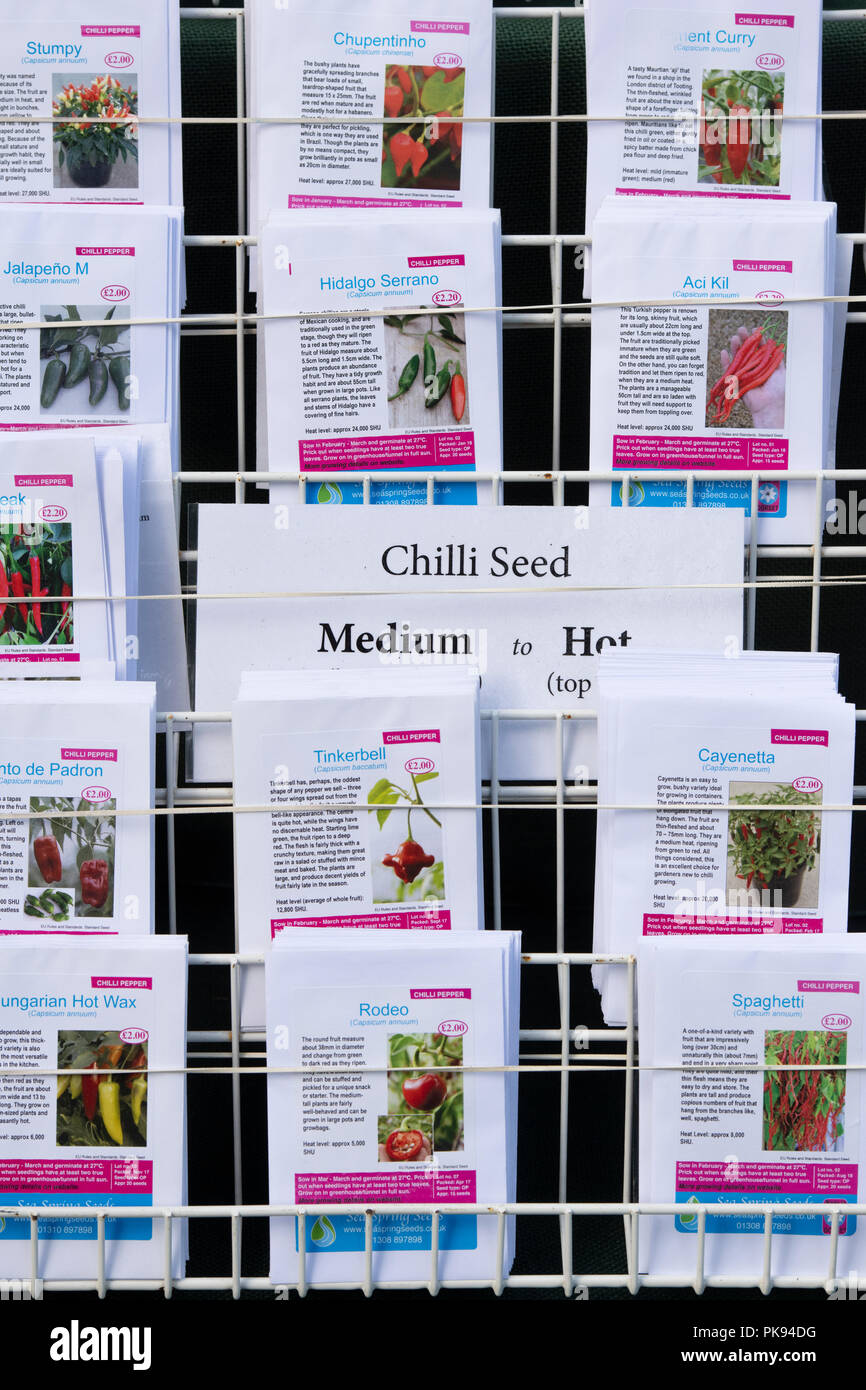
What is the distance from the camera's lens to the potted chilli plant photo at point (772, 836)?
953 mm

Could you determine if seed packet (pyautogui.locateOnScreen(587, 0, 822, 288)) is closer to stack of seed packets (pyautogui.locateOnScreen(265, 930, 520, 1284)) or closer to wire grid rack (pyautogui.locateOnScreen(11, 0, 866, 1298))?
wire grid rack (pyautogui.locateOnScreen(11, 0, 866, 1298))

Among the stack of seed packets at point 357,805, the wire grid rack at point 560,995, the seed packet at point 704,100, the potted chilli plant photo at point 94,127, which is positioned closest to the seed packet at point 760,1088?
the wire grid rack at point 560,995

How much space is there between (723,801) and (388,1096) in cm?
31

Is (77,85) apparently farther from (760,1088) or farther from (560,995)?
(760,1088)

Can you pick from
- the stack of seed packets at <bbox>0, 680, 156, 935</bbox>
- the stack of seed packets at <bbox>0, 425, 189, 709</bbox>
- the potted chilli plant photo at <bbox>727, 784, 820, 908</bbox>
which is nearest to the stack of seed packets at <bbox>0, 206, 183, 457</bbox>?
the stack of seed packets at <bbox>0, 425, 189, 709</bbox>

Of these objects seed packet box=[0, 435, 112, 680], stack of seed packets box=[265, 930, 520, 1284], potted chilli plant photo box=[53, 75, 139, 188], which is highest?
potted chilli plant photo box=[53, 75, 139, 188]

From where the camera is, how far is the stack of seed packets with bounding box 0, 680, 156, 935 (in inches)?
37.4

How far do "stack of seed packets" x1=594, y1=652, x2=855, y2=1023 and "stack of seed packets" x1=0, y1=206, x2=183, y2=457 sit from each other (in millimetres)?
410

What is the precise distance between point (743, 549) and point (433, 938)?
0.36 metres

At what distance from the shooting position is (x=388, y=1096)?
94 cm

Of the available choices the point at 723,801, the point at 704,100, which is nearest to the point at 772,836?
the point at 723,801
